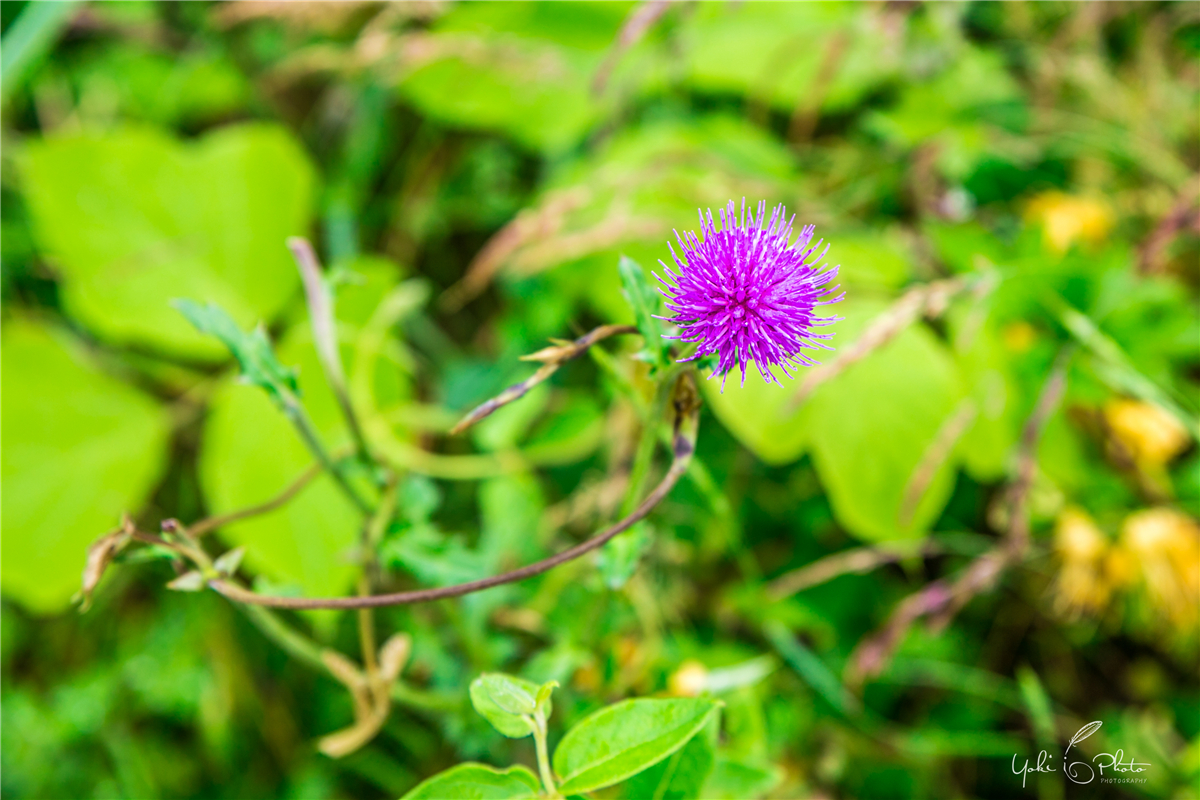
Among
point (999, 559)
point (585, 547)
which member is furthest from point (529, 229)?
point (999, 559)

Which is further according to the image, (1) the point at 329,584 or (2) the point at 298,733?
(2) the point at 298,733

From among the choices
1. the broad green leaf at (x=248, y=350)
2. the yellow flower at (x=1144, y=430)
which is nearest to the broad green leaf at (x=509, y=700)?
the broad green leaf at (x=248, y=350)

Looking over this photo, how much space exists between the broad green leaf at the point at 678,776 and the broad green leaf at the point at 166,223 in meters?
0.85

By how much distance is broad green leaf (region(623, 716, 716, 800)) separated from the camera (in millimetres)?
433

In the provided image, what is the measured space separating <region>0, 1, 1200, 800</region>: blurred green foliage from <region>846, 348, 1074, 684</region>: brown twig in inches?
1.8

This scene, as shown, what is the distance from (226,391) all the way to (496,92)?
0.59 m

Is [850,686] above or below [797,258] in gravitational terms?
below

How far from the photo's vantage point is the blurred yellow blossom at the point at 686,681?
0.62 metres

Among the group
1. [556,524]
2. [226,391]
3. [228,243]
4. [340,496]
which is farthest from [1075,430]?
[228,243]

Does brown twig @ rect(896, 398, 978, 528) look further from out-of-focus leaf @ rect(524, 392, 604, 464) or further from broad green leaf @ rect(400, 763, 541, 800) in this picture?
broad green leaf @ rect(400, 763, 541, 800)

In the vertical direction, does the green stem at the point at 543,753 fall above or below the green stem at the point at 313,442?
below

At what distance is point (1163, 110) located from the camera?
0.99 metres

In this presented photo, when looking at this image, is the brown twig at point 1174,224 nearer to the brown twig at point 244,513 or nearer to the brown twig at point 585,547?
the brown twig at point 585,547

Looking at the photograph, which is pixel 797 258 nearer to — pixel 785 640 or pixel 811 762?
pixel 785 640
